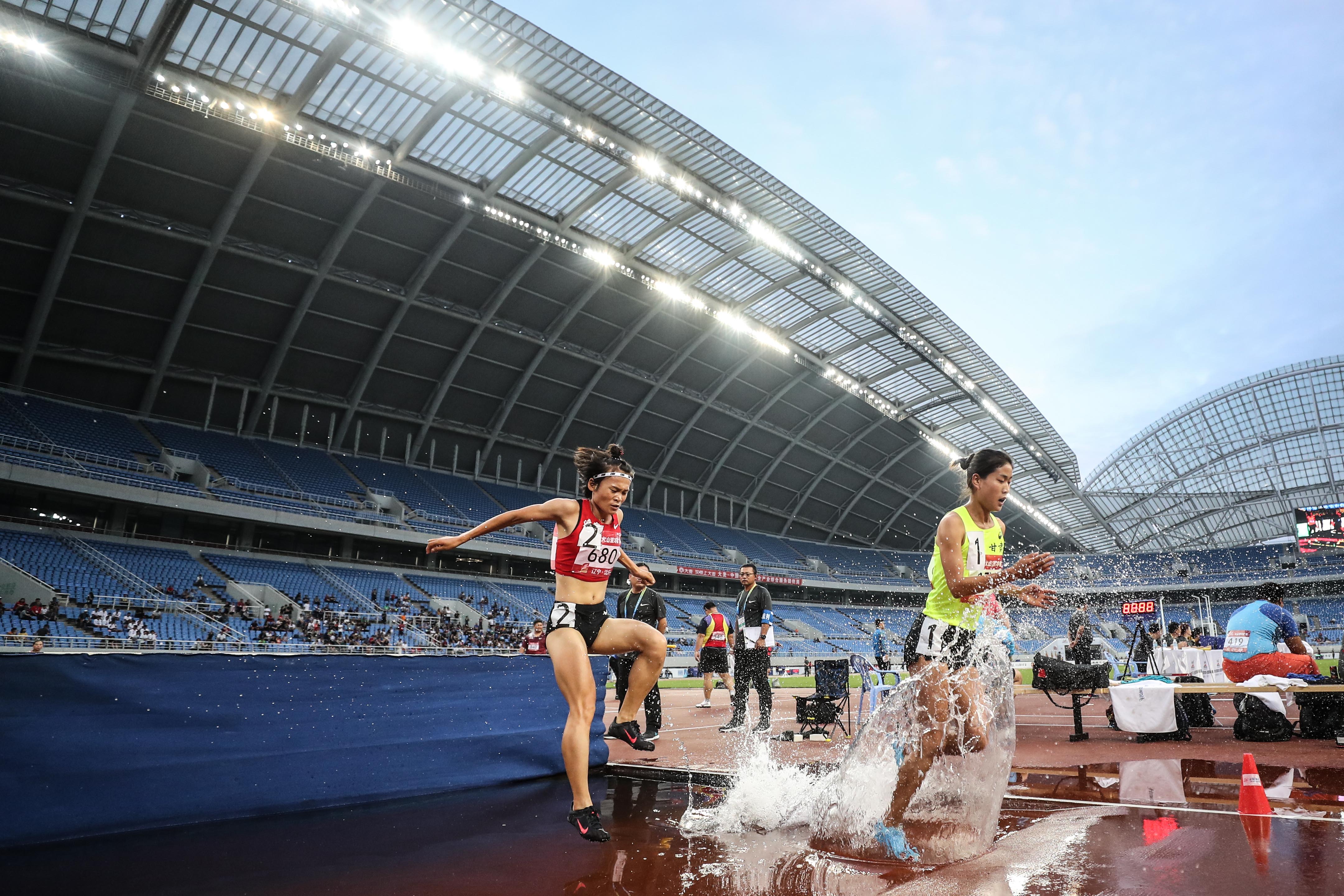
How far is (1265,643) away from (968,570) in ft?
19.2

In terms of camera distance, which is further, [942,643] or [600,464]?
[600,464]

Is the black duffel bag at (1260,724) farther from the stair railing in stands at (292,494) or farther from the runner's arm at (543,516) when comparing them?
the stair railing in stands at (292,494)

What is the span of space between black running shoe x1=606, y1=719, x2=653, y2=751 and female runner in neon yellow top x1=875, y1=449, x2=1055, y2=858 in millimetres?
1583

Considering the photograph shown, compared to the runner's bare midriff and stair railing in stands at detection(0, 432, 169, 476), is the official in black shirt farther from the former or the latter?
stair railing in stands at detection(0, 432, 169, 476)

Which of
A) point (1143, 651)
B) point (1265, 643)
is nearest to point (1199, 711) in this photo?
point (1265, 643)

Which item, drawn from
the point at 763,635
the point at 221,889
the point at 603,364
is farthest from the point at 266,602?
the point at 221,889

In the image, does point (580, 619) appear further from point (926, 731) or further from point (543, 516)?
point (926, 731)

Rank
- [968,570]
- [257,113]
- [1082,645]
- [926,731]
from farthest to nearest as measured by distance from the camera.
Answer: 1. [257,113]
2. [1082,645]
3. [968,570]
4. [926,731]

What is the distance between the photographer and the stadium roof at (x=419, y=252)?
17.8 meters

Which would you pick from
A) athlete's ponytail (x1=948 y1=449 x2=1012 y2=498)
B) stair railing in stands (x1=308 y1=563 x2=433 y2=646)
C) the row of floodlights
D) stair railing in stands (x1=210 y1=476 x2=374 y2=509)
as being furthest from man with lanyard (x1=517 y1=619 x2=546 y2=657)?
the row of floodlights

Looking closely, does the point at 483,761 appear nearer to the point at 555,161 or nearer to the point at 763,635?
the point at 763,635

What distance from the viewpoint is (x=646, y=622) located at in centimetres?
771

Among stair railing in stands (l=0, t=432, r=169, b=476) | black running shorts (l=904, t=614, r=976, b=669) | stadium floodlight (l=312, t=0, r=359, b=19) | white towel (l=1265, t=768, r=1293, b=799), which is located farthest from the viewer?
stair railing in stands (l=0, t=432, r=169, b=476)

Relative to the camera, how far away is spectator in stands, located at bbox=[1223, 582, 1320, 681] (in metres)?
7.27
